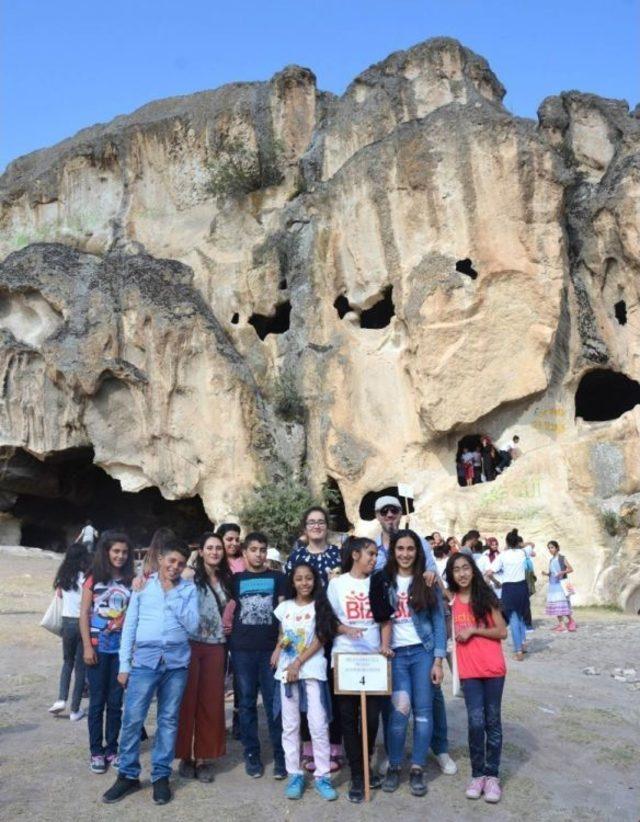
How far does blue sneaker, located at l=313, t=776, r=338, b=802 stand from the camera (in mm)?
4629

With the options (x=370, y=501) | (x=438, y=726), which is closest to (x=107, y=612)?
(x=438, y=726)

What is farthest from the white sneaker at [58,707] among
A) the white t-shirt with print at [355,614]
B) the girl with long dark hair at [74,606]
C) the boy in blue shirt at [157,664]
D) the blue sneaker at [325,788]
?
the white t-shirt with print at [355,614]

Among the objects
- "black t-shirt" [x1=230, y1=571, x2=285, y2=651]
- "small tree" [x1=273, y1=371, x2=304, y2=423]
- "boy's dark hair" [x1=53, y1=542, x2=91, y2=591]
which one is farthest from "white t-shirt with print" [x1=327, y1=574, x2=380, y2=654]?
"small tree" [x1=273, y1=371, x2=304, y2=423]

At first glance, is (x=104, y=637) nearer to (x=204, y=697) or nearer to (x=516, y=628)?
(x=204, y=697)

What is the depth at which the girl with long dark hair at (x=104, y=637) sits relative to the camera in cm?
511

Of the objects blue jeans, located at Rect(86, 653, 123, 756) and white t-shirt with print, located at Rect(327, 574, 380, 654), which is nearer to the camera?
white t-shirt with print, located at Rect(327, 574, 380, 654)

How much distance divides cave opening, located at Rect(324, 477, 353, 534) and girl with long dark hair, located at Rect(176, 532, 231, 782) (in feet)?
44.5

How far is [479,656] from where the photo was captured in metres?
4.77

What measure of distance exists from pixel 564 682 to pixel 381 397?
35.8 ft

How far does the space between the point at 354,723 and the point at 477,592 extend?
1.10 meters

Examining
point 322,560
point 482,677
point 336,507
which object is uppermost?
A: point 336,507

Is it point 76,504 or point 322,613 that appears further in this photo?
point 76,504

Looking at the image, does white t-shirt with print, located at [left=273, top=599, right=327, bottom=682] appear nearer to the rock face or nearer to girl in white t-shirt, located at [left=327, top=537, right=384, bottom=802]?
girl in white t-shirt, located at [left=327, top=537, right=384, bottom=802]

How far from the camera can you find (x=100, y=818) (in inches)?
171
